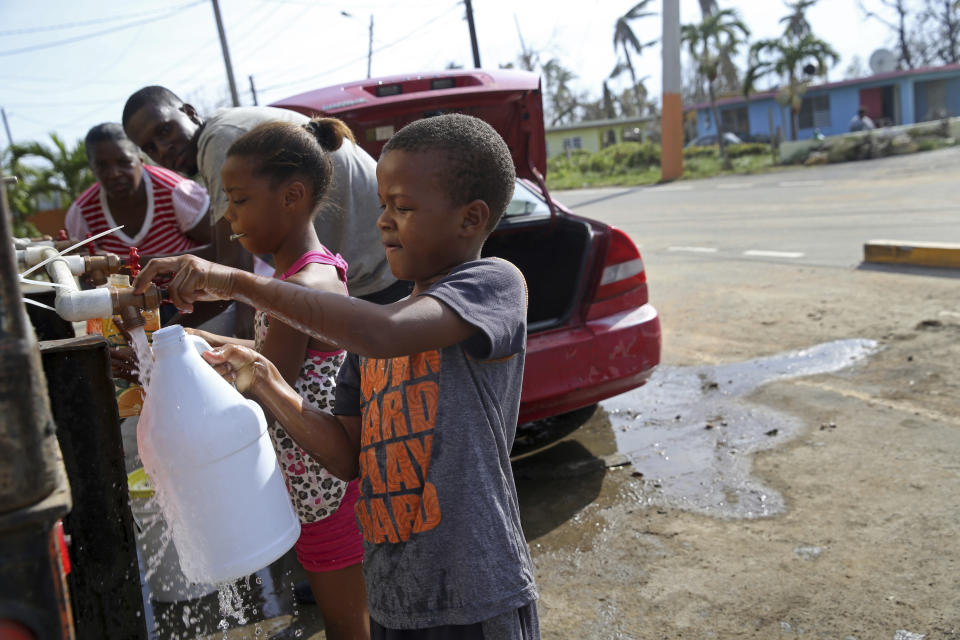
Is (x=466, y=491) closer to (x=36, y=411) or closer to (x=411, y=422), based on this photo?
(x=411, y=422)

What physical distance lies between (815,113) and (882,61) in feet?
11.0

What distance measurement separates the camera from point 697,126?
43.7 meters

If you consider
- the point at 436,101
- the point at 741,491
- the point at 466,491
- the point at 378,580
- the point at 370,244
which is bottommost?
the point at 741,491

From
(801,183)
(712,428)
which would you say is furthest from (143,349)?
(801,183)

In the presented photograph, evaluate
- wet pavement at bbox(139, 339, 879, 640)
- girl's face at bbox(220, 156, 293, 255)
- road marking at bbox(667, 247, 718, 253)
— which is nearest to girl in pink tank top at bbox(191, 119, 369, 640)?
girl's face at bbox(220, 156, 293, 255)

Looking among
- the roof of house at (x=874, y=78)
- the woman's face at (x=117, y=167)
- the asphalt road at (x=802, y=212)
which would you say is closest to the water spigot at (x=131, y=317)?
the woman's face at (x=117, y=167)

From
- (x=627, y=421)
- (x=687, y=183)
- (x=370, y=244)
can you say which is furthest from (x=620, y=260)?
(x=687, y=183)

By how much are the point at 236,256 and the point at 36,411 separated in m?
1.90

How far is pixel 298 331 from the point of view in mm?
1878

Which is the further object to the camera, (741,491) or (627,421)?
(627,421)

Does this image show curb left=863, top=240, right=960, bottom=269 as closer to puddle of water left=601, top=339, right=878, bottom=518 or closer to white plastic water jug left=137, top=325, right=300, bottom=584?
puddle of water left=601, top=339, right=878, bottom=518

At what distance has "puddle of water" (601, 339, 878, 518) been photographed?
352 centimetres

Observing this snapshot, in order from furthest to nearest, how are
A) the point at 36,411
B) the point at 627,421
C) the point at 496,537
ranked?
the point at 627,421, the point at 496,537, the point at 36,411

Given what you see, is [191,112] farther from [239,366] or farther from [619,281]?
[239,366]
